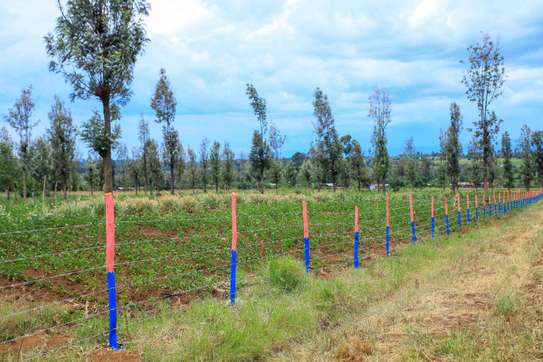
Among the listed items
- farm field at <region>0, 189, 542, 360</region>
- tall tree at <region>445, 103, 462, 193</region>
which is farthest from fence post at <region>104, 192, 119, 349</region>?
tall tree at <region>445, 103, 462, 193</region>

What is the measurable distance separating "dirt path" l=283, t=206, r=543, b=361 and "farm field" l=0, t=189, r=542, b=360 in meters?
0.38

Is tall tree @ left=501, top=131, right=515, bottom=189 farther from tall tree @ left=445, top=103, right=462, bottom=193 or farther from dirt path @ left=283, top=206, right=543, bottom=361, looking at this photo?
dirt path @ left=283, top=206, right=543, bottom=361

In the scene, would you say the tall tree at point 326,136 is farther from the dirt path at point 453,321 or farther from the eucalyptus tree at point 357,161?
the dirt path at point 453,321

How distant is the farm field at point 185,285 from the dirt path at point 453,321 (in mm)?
381

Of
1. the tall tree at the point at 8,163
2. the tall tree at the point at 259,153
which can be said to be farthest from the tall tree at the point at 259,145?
the tall tree at the point at 8,163

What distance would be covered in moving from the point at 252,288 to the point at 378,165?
149 feet

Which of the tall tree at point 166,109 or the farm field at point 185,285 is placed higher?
the tall tree at point 166,109

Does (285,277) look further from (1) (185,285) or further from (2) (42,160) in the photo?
(2) (42,160)

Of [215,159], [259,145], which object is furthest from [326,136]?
[215,159]

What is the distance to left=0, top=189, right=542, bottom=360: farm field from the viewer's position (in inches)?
222

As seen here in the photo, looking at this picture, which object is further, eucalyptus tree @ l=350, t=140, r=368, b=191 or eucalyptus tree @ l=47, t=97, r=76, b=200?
eucalyptus tree @ l=350, t=140, r=368, b=191

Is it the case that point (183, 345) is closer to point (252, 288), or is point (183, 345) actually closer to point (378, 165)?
point (252, 288)

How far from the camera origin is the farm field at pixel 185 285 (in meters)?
5.64

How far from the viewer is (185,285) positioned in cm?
914
